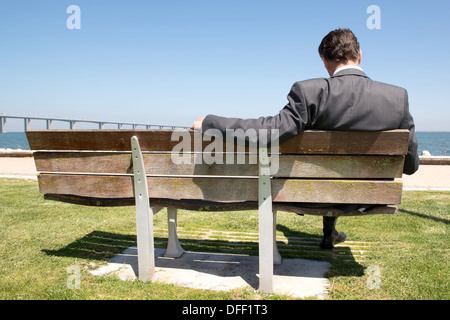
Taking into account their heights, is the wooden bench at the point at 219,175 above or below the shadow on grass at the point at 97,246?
above

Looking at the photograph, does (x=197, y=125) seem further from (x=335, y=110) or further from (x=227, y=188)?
(x=335, y=110)

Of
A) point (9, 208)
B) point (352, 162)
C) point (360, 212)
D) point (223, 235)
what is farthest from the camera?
point (9, 208)

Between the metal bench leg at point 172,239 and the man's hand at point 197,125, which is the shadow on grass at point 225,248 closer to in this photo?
the metal bench leg at point 172,239

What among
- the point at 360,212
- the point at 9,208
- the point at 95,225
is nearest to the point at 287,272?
the point at 360,212

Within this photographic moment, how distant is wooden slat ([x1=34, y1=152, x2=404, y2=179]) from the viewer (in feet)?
7.50

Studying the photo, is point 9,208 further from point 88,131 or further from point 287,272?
point 287,272

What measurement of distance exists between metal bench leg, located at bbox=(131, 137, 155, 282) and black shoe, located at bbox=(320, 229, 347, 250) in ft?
5.59

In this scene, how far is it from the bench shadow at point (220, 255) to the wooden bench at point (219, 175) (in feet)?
1.58

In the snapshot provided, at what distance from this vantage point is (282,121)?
7.25ft

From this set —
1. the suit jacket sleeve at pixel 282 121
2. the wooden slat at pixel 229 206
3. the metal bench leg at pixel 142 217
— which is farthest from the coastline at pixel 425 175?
the metal bench leg at pixel 142 217

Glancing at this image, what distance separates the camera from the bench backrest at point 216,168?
2.26 metres

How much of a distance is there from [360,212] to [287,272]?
844 millimetres

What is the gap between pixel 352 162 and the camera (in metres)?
2.29

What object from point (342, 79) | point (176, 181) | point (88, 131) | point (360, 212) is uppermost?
point (342, 79)
